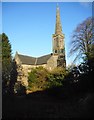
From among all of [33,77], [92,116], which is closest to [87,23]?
[92,116]

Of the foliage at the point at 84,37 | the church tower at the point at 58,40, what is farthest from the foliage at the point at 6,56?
the church tower at the point at 58,40

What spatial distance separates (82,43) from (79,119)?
1133 cm

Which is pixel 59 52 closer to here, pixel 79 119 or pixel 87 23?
pixel 87 23

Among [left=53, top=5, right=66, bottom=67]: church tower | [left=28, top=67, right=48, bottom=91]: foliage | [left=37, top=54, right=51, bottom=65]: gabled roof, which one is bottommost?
[left=28, top=67, right=48, bottom=91]: foliage

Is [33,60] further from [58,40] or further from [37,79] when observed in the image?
[37,79]

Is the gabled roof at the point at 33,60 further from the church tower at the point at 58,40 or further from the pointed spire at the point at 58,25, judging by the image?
the pointed spire at the point at 58,25

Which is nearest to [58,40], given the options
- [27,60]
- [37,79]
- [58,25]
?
[58,25]

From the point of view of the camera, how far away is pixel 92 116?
863 cm

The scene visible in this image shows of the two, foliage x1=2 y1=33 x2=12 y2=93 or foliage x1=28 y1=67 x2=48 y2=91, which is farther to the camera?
foliage x1=28 y1=67 x2=48 y2=91

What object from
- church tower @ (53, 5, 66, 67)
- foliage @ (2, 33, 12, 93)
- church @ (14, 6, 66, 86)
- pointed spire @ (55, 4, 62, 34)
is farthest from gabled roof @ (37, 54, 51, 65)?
foliage @ (2, 33, 12, 93)

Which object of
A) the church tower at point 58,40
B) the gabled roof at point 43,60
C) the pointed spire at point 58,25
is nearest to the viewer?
the church tower at point 58,40

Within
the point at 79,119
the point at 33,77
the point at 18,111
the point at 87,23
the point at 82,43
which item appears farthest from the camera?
the point at 33,77

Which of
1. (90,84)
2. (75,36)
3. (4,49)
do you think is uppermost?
(75,36)

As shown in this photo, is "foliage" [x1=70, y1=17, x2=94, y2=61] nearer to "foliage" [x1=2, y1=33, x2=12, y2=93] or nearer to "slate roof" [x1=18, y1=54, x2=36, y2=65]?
"foliage" [x1=2, y1=33, x2=12, y2=93]
